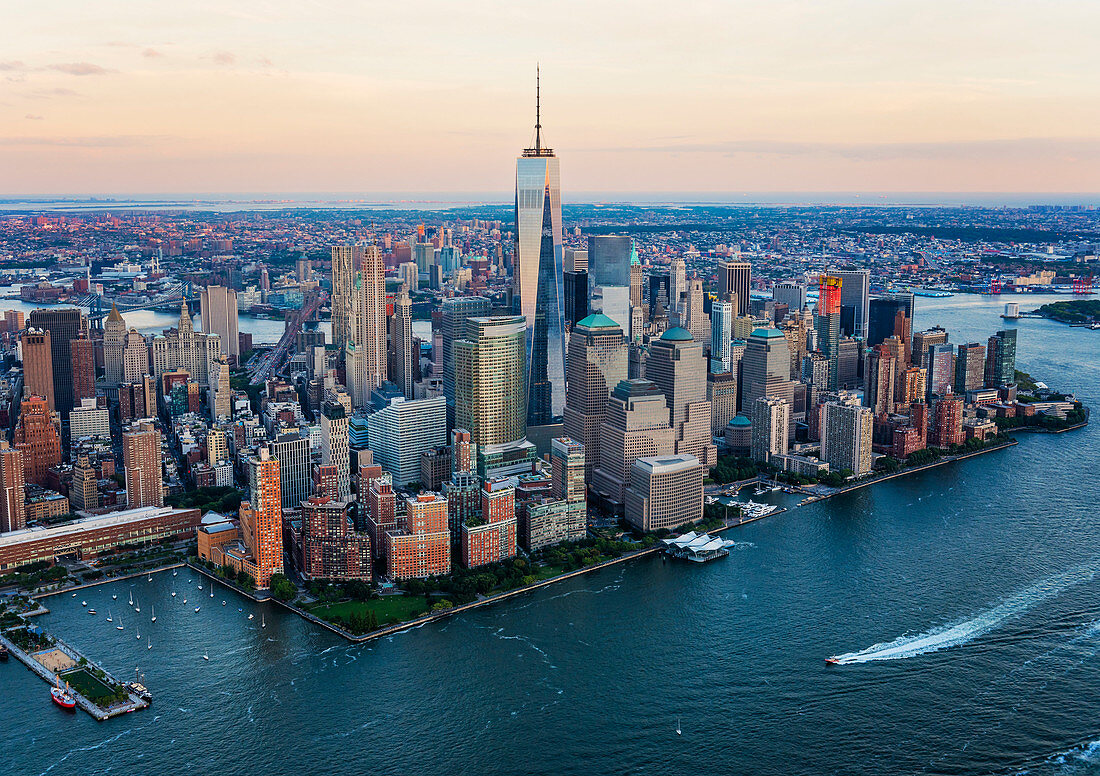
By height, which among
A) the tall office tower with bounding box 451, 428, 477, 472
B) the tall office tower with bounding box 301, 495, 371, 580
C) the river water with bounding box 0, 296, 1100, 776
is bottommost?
the river water with bounding box 0, 296, 1100, 776

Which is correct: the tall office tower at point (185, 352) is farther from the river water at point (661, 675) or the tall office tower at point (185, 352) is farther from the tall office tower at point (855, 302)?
the tall office tower at point (855, 302)

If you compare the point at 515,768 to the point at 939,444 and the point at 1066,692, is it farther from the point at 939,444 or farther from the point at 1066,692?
the point at 939,444

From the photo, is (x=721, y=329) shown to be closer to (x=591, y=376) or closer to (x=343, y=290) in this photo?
(x=591, y=376)

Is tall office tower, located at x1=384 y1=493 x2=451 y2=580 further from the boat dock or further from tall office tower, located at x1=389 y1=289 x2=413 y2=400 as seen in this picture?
tall office tower, located at x1=389 y1=289 x2=413 y2=400

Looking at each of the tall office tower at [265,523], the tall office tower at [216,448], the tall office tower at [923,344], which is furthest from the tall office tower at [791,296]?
the tall office tower at [265,523]

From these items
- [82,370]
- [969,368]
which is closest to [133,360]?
[82,370]

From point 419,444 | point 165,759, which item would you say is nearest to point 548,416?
point 419,444

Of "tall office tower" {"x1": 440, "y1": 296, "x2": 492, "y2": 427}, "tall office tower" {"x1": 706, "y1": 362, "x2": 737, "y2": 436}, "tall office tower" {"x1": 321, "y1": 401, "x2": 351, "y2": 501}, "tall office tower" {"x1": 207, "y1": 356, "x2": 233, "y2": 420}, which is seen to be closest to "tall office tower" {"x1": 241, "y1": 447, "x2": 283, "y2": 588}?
"tall office tower" {"x1": 321, "y1": 401, "x2": 351, "y2": 501}

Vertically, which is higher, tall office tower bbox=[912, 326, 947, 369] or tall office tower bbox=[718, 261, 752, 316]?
tall office tower bbox=[718, 261, 752, 316]
